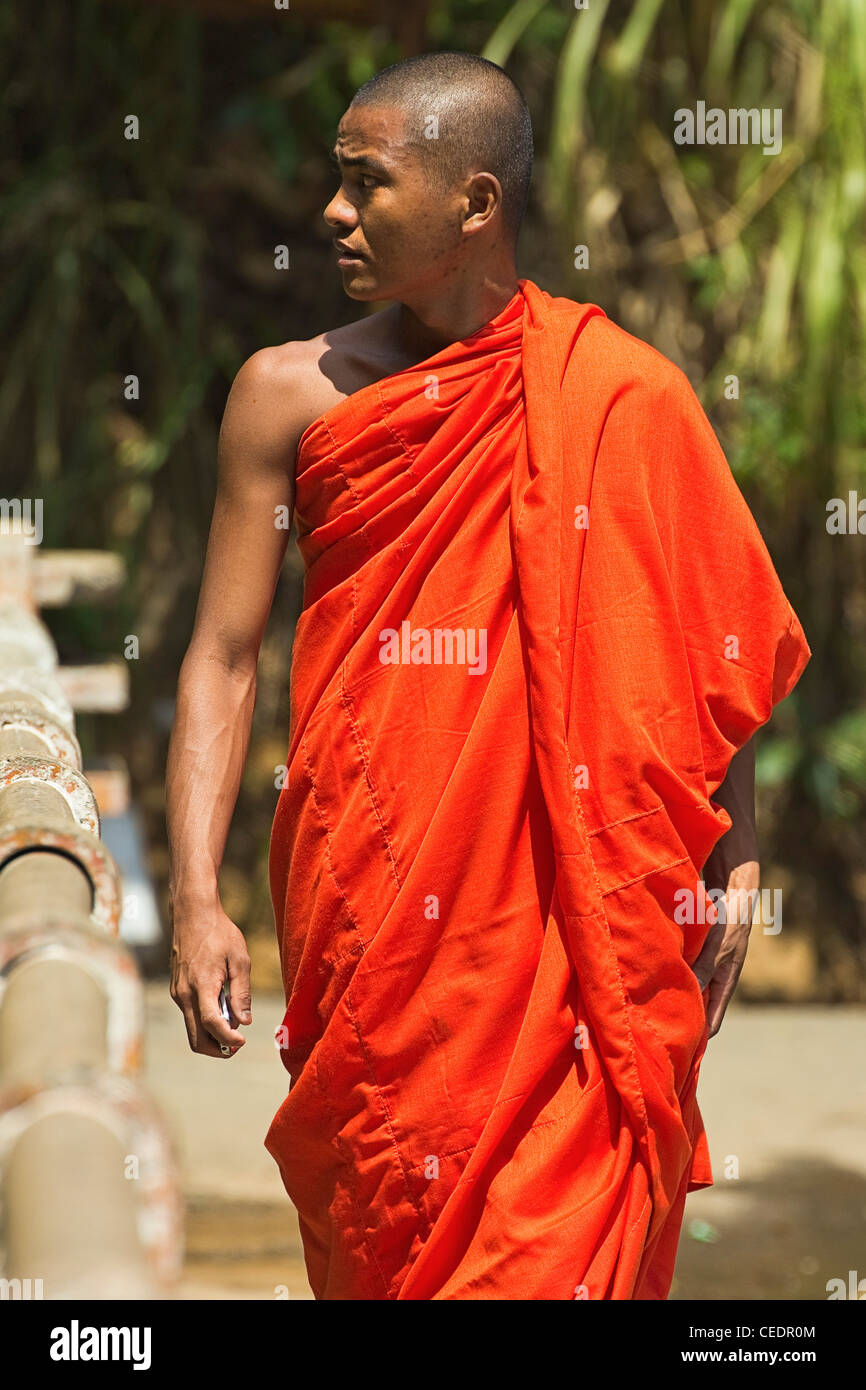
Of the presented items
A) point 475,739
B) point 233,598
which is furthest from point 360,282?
point 475,739

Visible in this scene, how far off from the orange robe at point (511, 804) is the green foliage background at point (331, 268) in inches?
161

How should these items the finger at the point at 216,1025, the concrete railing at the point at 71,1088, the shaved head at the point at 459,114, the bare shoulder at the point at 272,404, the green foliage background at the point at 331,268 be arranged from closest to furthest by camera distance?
the concrete railing at the point at 71,1088
the finger at the point at 216,1025
the shaved head at the point at 459,114
the bare shoulder at the point at 272,404
the green foliage background at the point at 331,268

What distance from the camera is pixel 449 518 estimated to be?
234cm

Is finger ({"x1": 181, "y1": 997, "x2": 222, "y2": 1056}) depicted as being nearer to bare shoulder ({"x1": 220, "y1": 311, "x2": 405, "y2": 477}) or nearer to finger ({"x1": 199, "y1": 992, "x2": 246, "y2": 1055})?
finger ({"x1": 199, "y1": 992, "x2": 246, "y2": 1055})

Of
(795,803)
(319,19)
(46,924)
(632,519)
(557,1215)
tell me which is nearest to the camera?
(46,924)

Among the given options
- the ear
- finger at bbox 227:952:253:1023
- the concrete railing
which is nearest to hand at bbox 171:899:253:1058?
finger at bbox 227:952:253:1023

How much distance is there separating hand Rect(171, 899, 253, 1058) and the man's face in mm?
821

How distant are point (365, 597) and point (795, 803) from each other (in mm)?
5258

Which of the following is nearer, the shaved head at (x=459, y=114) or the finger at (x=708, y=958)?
the shaved head at (x=459, y=114)

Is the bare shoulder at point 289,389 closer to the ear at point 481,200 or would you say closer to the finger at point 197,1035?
the ear at point 481,200

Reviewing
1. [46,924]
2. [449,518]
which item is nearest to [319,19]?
[449,518]

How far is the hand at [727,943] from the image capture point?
95.4 inches

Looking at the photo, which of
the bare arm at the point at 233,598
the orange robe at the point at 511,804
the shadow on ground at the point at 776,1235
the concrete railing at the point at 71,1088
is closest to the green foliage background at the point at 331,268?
the shadow on ground at the point at 776,1235

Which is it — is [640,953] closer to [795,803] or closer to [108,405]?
[795,803]
